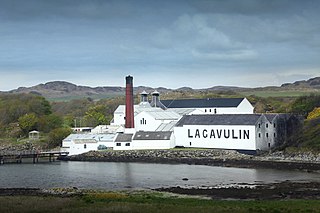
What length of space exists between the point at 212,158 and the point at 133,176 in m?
13.2

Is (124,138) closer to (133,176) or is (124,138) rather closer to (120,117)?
(120,117)

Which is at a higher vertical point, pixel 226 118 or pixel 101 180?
pixel 226 118

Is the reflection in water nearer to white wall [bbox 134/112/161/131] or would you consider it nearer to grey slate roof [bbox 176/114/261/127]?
grey slate roof [bbox 176/114/261/127]

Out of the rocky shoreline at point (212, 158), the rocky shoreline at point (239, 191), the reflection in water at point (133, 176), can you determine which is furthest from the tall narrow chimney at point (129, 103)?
the rocky shoreline at point (239, 191)

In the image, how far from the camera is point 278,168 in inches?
1816

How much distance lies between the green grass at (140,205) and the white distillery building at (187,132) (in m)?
28.6

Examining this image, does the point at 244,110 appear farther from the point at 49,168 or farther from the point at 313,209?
the point at 313,209

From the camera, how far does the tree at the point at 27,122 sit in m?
81.2

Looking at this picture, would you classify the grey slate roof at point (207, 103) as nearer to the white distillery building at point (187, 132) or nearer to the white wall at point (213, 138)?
the white distillery building at point (187, 132)

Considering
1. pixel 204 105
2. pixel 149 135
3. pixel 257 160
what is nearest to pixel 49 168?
pixel 149 135

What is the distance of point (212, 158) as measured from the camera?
54.8m

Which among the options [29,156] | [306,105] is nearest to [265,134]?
[306,105]

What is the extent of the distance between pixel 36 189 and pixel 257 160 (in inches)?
899

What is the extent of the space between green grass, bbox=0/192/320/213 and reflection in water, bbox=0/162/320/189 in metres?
9.02
